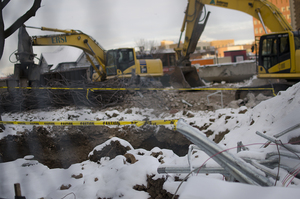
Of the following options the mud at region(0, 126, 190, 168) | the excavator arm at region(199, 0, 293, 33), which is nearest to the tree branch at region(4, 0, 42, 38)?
the mud at region(0, 126, 190, 168)

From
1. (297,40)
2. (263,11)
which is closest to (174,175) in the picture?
(297,40)

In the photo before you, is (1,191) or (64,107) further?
(64,107)

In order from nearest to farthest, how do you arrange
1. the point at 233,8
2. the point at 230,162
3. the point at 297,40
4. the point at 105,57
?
the point at 230,162 < the point at 297,40 < the point at 233,8 < the point at 105,57

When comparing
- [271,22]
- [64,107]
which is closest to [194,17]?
[271,22]

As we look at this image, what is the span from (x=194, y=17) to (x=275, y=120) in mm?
8612

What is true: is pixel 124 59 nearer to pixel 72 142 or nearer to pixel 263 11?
pixel 263 11

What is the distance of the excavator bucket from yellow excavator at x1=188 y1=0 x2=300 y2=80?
14.3 feet

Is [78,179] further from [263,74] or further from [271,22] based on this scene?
[271,22]

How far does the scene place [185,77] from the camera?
1361cm

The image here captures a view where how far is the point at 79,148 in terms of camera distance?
5766 mm

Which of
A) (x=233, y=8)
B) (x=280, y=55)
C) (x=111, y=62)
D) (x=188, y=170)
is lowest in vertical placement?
(x=188, y=170)

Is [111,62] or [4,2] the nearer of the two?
[4,2]

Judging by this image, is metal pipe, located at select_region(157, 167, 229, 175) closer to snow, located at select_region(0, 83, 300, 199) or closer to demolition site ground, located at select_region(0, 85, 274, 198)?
snow, located at select_region(0, 83, 300, 199)

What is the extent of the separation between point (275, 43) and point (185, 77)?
6.08m
